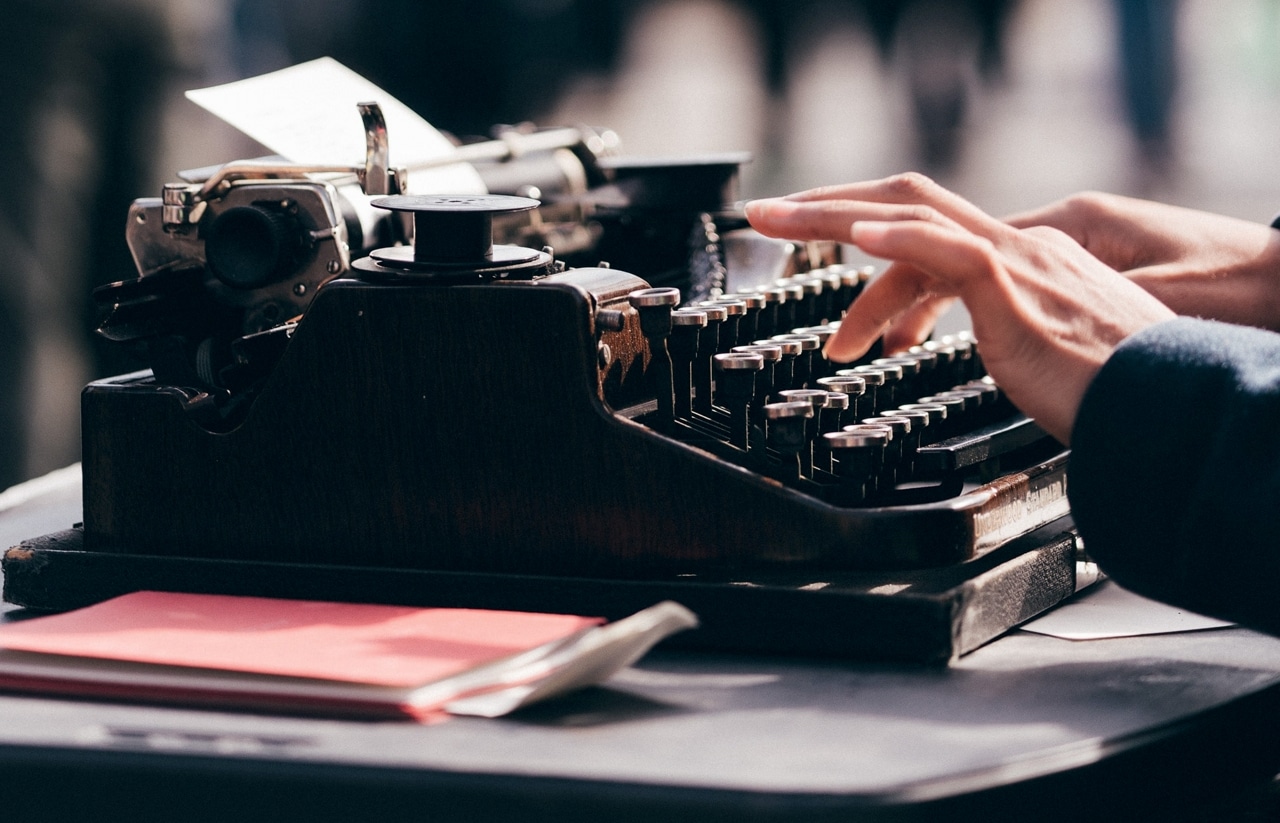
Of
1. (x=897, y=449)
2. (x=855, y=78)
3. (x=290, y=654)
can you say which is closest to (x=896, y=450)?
(x=897, y=449)

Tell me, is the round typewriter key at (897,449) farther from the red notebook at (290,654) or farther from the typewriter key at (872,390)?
the red notebook at (290,654)

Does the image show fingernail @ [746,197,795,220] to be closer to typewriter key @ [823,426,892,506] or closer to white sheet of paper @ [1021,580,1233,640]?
typewriter key @ [823,426,892,506]

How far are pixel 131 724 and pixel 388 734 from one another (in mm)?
145

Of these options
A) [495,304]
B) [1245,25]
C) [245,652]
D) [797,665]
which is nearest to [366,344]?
[495,304]

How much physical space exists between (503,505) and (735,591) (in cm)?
16

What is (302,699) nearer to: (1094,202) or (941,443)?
(941,443)

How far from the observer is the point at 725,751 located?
30.2 inches

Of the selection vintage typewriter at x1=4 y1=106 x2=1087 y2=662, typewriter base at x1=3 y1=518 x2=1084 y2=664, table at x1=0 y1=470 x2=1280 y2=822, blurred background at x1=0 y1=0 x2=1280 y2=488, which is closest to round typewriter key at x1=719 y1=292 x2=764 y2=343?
vintage typewriter at x1=4 y1=106 x2=1087 y2=662

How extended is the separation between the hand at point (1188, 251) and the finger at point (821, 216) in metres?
0.31

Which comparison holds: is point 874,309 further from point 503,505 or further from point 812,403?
point 503,505

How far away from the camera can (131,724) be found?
826 mm

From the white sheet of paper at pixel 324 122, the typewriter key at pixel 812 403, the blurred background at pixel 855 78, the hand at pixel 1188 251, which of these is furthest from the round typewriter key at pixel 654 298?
the blurred background at pixel 855 78

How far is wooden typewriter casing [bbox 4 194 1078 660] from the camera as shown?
96cm

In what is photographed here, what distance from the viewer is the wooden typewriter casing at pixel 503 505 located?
957 millimetres
